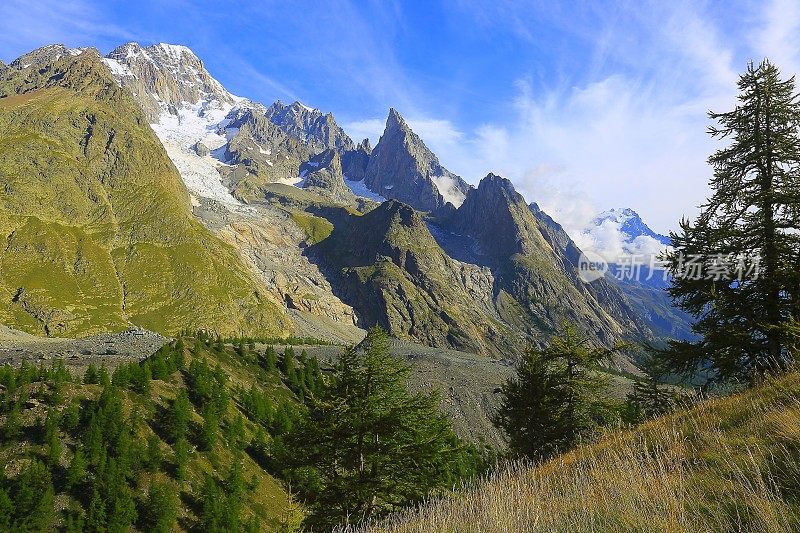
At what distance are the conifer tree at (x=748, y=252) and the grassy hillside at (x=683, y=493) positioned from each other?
8691 millimetres

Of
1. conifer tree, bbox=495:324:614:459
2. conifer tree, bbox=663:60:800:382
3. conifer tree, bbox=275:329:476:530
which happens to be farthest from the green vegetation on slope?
conifer tree, bbox=663:60:800:382

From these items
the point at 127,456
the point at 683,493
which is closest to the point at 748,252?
the point at 683,493

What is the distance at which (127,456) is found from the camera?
35.8 m

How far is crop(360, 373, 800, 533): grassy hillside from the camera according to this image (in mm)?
4617

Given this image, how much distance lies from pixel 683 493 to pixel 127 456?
40.7 meters

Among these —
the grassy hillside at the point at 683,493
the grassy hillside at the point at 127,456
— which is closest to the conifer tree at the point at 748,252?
the grassy hillside at the point at 683,493

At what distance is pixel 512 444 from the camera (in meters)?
29.9

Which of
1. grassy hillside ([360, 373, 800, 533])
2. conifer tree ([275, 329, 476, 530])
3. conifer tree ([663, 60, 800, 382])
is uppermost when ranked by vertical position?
conifer tree ([663, 60, 800, 382])

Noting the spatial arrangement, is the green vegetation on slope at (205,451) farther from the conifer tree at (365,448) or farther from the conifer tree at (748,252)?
the conifer tree at (748,252)

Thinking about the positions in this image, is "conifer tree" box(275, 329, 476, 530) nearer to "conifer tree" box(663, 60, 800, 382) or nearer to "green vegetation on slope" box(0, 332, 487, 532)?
"green vegetation on slope" box(0, 332, 487, 532)

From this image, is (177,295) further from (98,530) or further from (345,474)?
(345,474)

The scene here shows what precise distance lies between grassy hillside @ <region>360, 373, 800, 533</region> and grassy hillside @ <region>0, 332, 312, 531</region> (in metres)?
18.6

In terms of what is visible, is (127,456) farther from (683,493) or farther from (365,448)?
(683,493)

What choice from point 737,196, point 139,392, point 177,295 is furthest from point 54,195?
point 737,196
